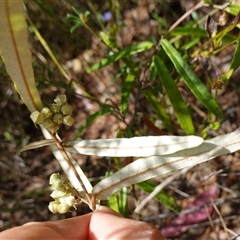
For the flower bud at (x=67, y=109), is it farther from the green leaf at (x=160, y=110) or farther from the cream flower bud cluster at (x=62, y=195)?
the green leaf at (x=160, y=110)

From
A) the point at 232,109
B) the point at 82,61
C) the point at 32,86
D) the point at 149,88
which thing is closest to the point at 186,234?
the point at 232,109

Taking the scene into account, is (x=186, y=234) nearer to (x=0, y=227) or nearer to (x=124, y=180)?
(x=0, y=227)

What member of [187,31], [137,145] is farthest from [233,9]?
[137,145]

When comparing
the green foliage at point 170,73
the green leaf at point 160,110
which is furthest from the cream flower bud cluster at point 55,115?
the green leaf at point 160,110

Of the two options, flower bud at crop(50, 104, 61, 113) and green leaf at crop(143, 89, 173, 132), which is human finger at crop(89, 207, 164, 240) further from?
green leaf at crop(143, 89, 173, 132)

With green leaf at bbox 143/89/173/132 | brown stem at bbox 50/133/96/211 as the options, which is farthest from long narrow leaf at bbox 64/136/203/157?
green leaf at bbox 143/89/173/132

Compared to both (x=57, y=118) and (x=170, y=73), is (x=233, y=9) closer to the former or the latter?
(x=170, y=73)
